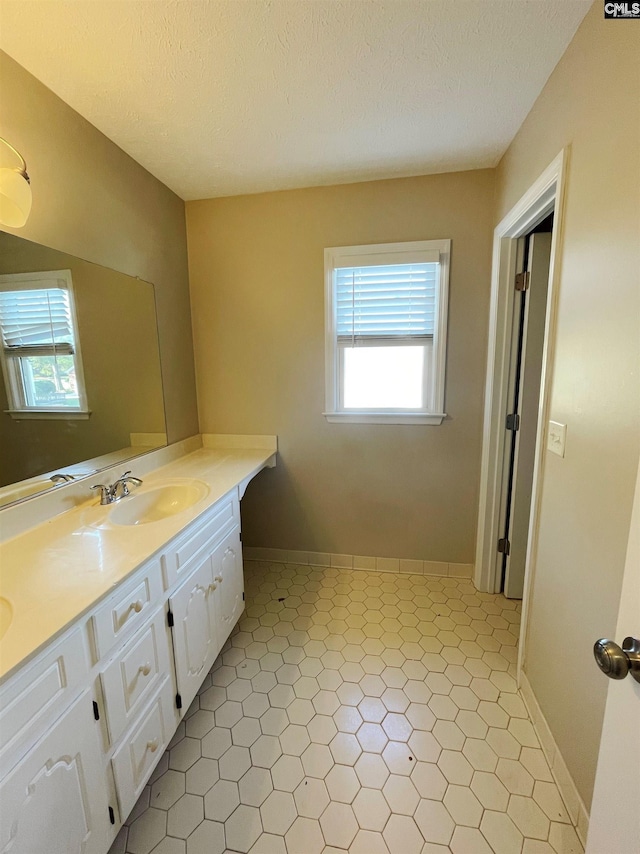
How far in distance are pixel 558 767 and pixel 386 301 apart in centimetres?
217

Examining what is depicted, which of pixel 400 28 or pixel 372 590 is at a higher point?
pixel 400 28

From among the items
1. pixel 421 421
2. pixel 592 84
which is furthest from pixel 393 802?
pixel 592 84

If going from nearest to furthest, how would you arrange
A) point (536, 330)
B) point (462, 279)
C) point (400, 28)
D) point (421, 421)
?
point (400, 28) → point (536, 330) → point (462, 279) → point (421, 421)

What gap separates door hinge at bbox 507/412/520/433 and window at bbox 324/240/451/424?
376 mm

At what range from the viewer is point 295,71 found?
1316 mm

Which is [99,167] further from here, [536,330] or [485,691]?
[485,691]

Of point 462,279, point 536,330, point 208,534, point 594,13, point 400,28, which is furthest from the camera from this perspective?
point 462,279

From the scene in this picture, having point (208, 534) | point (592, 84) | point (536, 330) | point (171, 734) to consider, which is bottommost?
point (171, 734)

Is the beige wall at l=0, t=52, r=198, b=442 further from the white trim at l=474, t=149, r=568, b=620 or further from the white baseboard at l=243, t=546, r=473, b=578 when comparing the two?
the white trim at l=474, t=149, r=568, b=620

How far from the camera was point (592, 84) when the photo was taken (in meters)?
1.06

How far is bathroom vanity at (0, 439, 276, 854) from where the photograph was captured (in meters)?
0.76

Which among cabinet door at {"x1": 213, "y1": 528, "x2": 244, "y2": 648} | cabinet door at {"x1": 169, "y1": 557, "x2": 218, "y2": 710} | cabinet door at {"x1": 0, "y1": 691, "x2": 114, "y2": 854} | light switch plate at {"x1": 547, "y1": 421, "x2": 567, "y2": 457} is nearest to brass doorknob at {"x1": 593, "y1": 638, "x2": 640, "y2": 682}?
light switch plate at {"x1": 547, "y1": 421, "x2": 567, "y2": 457}

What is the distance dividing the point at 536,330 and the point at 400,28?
1.35m

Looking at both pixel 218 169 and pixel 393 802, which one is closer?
pixel 393 802
